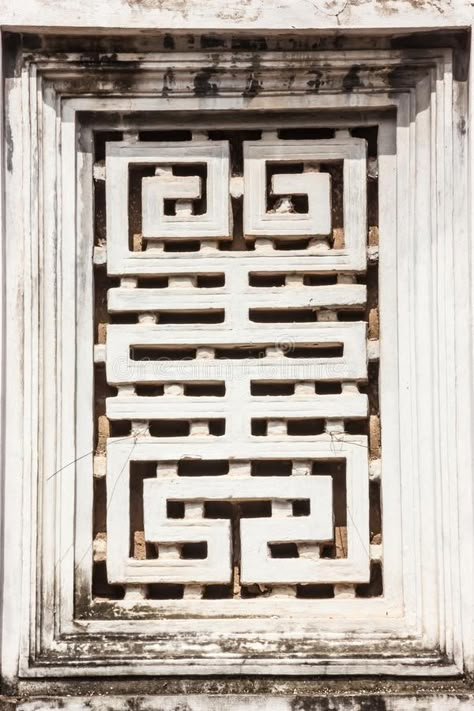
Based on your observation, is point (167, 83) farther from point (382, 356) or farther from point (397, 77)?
point (382, 356)

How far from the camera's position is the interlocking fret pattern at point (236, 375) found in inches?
69.7

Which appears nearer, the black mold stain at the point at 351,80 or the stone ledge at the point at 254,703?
the stone ledge at the point at 254,703

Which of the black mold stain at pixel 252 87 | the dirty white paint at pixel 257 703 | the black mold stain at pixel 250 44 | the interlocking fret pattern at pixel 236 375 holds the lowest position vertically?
the dirty white paint at pixel 257 703

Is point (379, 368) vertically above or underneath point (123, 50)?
underneath

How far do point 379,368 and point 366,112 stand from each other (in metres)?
0.62

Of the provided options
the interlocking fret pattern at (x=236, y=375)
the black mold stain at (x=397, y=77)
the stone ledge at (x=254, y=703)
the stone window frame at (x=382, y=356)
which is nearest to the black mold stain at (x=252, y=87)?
the stone window frame at (x=382, y=356)

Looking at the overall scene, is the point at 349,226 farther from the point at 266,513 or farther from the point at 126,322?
the point at 266,513

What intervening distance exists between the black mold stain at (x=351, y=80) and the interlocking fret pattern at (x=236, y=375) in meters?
0.11

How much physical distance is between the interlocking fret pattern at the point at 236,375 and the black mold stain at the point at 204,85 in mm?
104

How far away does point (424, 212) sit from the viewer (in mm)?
1758

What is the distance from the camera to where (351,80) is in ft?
5.84

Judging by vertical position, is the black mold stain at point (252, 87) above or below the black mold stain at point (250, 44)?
below

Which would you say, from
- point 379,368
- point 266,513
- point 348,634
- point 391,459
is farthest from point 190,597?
point 379,368

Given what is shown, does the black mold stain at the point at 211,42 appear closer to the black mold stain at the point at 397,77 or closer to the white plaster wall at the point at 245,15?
the white plaster wall at the point at 245,15
